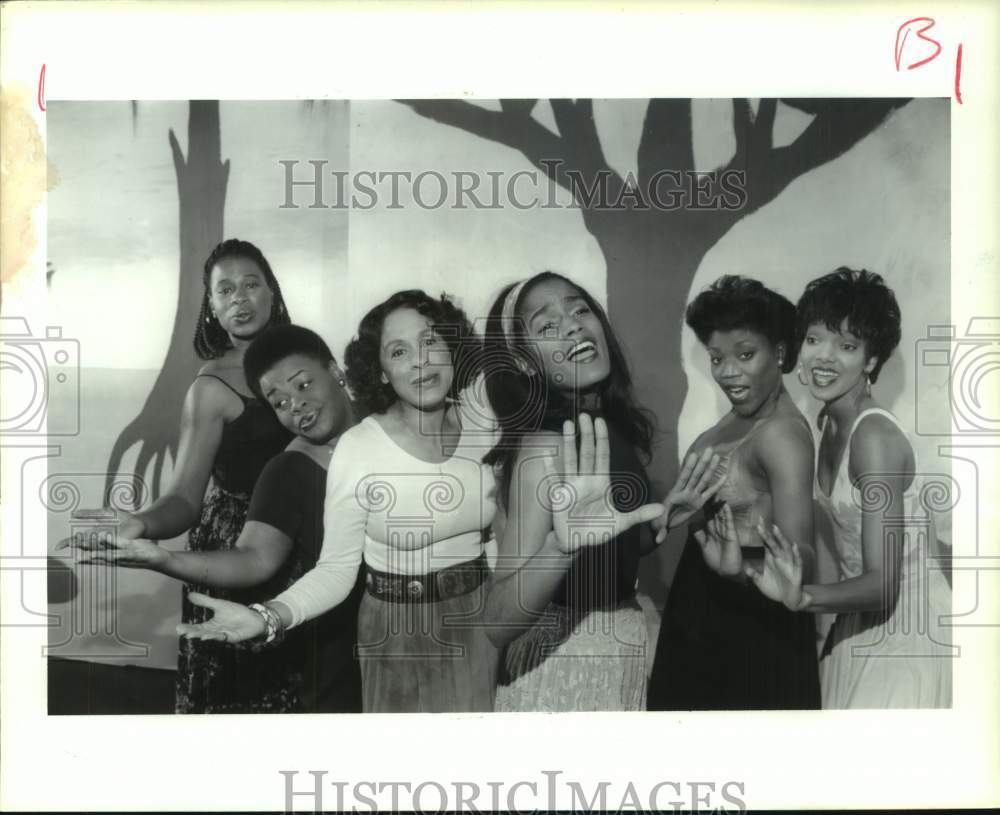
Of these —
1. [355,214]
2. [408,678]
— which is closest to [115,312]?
[355,214]

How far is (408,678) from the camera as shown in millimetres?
4113

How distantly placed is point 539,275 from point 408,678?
4.73 ft

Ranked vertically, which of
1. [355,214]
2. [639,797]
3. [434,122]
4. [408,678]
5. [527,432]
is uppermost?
[434,122]

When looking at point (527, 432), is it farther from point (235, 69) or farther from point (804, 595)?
point (235, 69)

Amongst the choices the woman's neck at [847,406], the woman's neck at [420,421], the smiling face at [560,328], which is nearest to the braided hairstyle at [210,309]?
the woman's neck at [420,421]

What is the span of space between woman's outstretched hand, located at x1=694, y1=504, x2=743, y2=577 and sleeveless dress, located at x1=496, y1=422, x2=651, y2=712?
0.76 ft

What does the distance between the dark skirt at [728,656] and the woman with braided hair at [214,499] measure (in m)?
1.30

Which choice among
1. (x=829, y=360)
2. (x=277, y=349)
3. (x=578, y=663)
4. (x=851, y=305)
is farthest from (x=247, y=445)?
(x=851, y=305)

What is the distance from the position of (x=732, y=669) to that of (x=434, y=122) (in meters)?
2.12

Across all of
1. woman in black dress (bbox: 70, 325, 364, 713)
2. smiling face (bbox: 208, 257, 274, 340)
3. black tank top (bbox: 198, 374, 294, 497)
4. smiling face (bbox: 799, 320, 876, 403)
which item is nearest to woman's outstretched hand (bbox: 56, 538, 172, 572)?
woman in black dress (bbox: 70, 325, 364, 713)

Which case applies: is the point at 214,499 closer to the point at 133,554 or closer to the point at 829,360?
the point at 133,554

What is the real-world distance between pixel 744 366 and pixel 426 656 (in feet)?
4.82

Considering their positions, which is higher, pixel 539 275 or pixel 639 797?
pixel 539 275

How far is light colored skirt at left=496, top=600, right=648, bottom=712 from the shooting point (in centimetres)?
411
